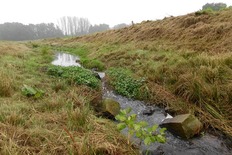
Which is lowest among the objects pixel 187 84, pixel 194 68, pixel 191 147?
pixel 191 147

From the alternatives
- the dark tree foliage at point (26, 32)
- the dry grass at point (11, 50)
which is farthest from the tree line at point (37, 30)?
the dry grass at point (11, 50)

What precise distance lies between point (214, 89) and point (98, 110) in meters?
3.43

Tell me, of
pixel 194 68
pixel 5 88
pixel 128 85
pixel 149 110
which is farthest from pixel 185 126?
pixel 5 88

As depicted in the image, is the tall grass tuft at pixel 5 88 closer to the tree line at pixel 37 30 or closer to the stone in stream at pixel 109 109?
the stone in stream at pixel 109 109

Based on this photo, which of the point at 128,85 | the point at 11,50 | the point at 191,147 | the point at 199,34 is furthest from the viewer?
the point at 11,50

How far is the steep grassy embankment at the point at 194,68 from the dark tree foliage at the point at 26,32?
9896 cm

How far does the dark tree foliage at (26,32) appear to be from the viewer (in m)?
96.7

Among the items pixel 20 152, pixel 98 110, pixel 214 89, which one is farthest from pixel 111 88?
pixel 20 152

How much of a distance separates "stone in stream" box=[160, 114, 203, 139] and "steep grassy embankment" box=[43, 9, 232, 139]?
0.47 metres

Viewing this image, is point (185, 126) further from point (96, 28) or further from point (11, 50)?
point (96, 28)

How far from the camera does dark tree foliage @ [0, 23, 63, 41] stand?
96662 millimetres

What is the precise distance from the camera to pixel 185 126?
458 cm

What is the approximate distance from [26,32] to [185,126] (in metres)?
110

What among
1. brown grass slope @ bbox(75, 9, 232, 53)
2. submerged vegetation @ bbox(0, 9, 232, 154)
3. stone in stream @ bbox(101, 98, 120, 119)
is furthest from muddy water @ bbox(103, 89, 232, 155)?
brown grass slope @ bbox(75, 9, 232, 53)
